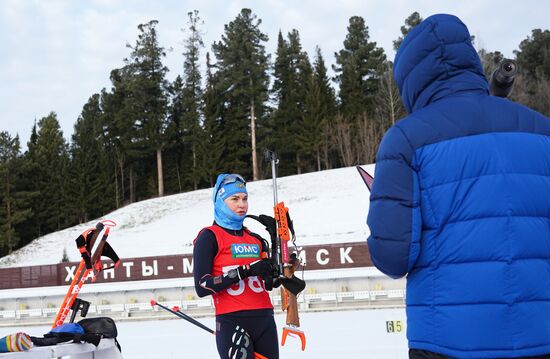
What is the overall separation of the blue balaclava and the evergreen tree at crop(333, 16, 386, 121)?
54.4 meters

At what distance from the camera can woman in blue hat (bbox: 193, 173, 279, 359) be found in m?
3.61

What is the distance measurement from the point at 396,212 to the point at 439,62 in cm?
54

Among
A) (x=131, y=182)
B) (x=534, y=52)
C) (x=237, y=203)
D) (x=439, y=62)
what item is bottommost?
(x=237, y=203)

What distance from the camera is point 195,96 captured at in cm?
5838

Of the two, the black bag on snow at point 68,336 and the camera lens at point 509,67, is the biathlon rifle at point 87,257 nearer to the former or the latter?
the black bag on snow at point 68,336

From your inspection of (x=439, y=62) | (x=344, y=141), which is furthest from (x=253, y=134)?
(x=439, y=62)

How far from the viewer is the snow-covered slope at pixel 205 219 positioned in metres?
28.6

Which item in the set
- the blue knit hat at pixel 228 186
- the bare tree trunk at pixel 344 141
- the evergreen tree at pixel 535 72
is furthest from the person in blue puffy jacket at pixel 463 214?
the bare tree trunk at pixel 344 141

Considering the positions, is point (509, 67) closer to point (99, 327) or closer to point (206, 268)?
point (206, 268)

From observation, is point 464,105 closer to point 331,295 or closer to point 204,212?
point 331,295

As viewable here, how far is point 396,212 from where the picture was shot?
5.86 ft

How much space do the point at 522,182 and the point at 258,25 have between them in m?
55.0

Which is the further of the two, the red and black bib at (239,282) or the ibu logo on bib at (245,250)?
the ibu logo on bib at (245,250)

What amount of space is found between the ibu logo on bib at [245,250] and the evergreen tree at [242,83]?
47219 mm
